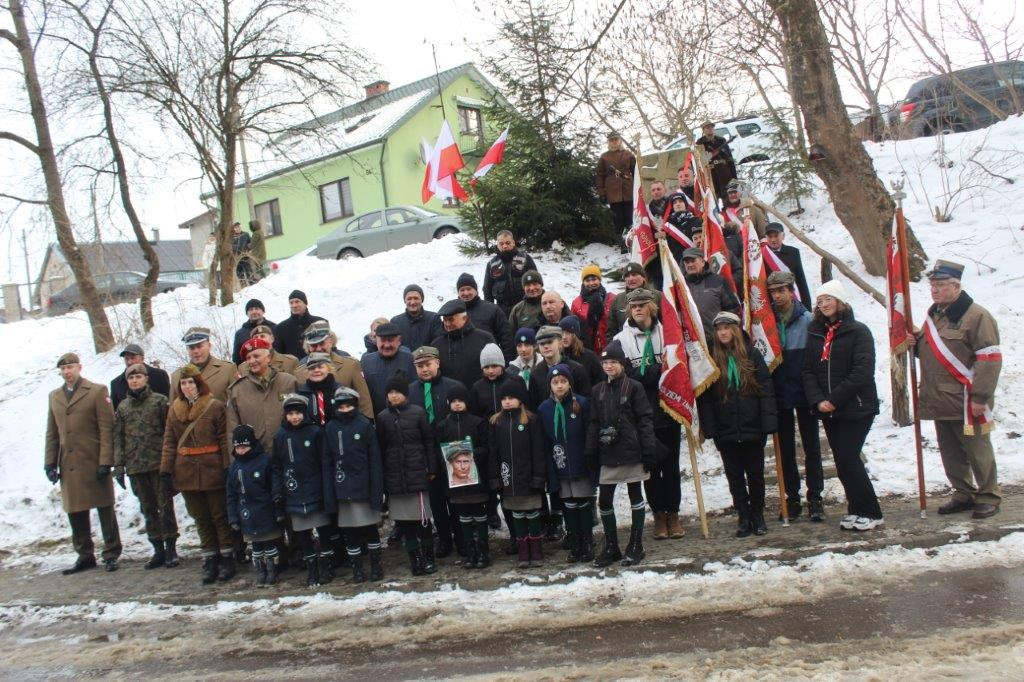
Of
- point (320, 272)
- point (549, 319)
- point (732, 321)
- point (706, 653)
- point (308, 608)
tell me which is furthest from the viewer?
point (320, 272)

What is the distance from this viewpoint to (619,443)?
19.5 feet

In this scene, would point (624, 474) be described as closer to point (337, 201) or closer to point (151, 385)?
point (151, 385)

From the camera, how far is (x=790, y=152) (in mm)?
13109

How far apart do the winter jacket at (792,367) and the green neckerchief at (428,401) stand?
2.97 metres

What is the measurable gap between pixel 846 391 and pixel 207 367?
230 inches

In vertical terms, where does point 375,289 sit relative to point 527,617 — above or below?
above

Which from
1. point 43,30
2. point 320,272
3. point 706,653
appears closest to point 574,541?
point 706,653

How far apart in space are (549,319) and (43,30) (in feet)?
34.7

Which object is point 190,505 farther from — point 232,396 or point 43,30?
point 43,30

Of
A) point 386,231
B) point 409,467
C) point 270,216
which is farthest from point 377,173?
point 409,467

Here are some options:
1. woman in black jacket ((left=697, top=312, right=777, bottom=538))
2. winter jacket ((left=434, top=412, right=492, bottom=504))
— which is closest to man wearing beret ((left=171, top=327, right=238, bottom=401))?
winter jacket ((left=434, top=412, right=492, bottom=504))

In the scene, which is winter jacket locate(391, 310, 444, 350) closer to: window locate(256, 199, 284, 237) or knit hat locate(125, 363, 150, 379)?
knit hat locate(125, 363, 150, 379)

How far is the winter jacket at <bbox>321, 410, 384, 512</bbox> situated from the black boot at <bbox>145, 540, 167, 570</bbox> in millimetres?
2339

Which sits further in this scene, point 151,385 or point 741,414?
point 151,385
